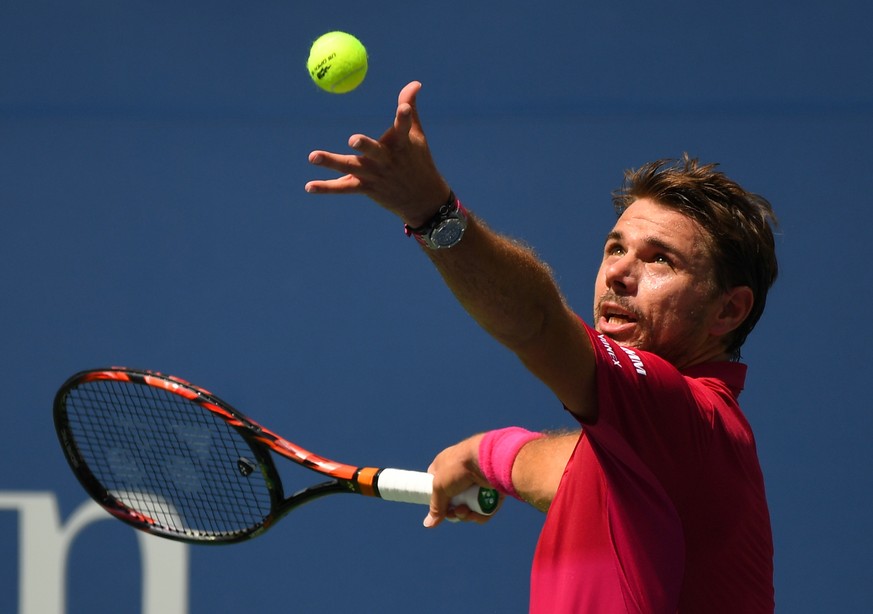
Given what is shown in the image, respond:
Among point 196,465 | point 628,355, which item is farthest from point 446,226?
point 196,465

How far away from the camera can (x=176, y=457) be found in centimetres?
247

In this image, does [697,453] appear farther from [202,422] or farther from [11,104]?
[11,104]

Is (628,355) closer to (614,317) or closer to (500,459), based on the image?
(614,317)

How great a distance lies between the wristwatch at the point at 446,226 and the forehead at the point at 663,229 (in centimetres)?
46

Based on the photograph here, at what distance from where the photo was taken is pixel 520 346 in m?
1.36

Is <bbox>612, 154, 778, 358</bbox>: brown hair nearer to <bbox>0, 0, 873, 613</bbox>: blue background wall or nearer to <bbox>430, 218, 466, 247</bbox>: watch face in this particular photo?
<bbox>430, 218, 466, 247</bbox>: watch face

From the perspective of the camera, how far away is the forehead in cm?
168

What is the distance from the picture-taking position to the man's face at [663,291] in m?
1.66

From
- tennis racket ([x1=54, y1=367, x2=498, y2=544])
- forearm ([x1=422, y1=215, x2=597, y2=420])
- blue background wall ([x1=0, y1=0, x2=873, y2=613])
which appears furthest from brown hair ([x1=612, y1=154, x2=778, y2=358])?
blue background wall ([x1=0, y1=0, x2=873, y2=613])

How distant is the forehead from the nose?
0.04m

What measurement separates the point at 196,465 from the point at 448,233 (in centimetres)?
130

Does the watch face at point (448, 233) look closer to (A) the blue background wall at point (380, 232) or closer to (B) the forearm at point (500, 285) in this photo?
(B) the forearm at point (500, 285)

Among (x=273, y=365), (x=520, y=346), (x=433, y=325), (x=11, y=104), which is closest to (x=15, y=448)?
(x=273, y=365)

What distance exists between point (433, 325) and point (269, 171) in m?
0.60
